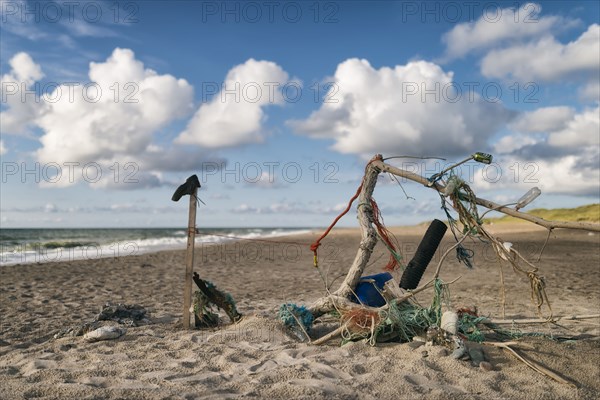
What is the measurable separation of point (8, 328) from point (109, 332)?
88.0 inches

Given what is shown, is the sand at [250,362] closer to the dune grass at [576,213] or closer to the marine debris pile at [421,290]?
the marine debris pile at [421,290]

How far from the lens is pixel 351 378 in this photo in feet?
15.3

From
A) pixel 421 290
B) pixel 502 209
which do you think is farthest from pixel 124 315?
pixel 502 209

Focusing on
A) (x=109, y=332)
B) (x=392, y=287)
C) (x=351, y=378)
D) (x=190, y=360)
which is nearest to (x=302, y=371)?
(x=351, y=378)

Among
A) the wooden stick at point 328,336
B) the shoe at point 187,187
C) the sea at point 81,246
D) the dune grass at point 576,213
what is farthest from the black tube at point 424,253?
the dune grass at point 576,213

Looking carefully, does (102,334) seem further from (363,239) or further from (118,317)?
(363,239)

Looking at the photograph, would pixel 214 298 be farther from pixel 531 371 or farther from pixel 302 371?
pixel 531 371

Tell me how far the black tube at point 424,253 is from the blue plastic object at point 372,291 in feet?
0.88

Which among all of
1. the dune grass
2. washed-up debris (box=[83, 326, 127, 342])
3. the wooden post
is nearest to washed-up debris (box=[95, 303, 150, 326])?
washed-up debris (box=[83, 326, 127, 342])

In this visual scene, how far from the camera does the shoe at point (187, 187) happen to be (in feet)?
21.8

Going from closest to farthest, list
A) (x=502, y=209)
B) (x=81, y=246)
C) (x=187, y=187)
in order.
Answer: (x=502, y=209)
(x=187, y=187)
(x=81, y=246)

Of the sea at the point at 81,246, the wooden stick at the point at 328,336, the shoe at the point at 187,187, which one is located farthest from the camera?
the sea at the point at 81,246

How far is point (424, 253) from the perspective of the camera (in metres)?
6.16

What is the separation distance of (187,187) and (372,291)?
2.90 m
